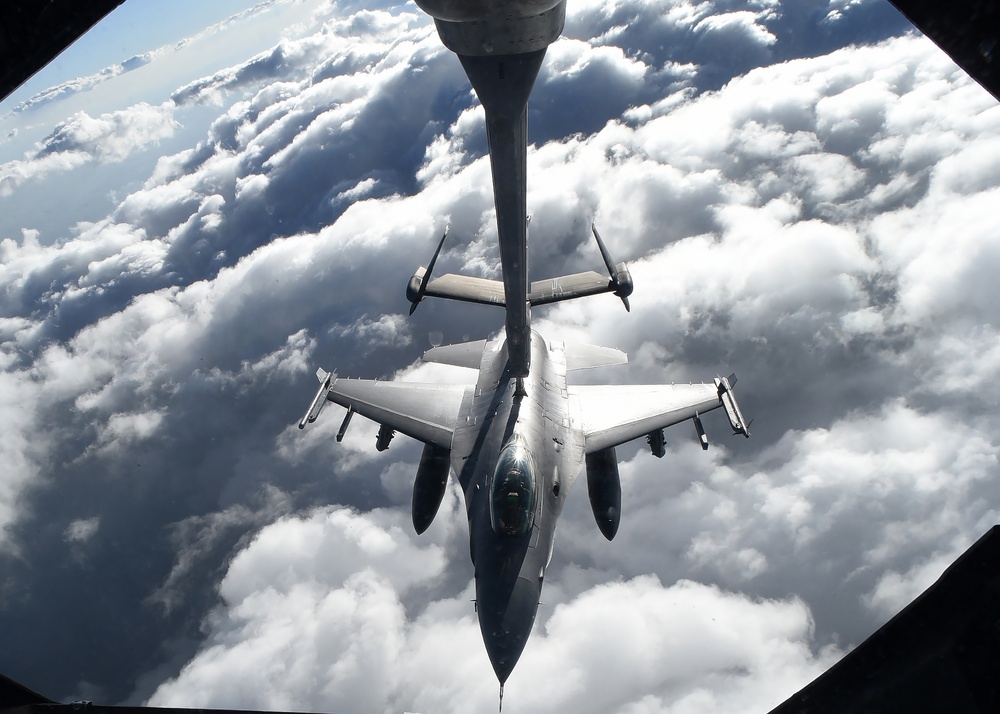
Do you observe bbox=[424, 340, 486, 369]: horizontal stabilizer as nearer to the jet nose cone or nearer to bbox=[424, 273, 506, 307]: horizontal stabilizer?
bbox=[424, 273, 506, 307]: horizontal stabilizer

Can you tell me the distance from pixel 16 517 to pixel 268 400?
52952mm

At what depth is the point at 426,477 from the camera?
71.4 ft

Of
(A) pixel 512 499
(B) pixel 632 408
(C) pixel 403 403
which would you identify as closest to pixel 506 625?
(A) pixel 512 499

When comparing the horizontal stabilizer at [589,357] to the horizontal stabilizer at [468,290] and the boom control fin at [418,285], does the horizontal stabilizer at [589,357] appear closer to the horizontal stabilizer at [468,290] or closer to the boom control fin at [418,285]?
the horizontal stabilizer at [468,290]

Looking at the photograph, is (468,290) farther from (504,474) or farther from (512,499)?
(512,499)

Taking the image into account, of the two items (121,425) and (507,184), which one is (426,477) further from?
(121,425)

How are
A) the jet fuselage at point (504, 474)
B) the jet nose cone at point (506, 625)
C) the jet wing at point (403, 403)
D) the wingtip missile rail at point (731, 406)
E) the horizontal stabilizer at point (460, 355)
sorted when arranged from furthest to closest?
the horizontal stabilizer at point (460, 355) < the jet wing at point (403, 403) < the wingtip missile rail at point (731, 406) < the jet fuselage at point (504, 474) < the jet nose cone at point (506, 625)

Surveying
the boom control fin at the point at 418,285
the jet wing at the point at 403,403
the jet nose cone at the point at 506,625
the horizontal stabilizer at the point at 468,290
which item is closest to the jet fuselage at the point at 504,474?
the jet nose cone at the point at 506,625

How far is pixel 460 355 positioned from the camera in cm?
2466

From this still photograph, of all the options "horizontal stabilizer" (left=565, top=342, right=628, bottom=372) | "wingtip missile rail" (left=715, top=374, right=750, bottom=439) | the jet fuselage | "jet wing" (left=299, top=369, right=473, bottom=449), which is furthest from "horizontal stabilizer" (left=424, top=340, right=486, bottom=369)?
"wingtip missile rail" (left=715, top=374, right=750, bottom=439)

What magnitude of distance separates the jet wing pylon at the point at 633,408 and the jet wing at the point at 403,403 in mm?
5474

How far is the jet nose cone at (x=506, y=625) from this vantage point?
39.6ft

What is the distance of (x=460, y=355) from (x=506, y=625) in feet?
47.8

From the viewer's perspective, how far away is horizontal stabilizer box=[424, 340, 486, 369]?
951 inches
